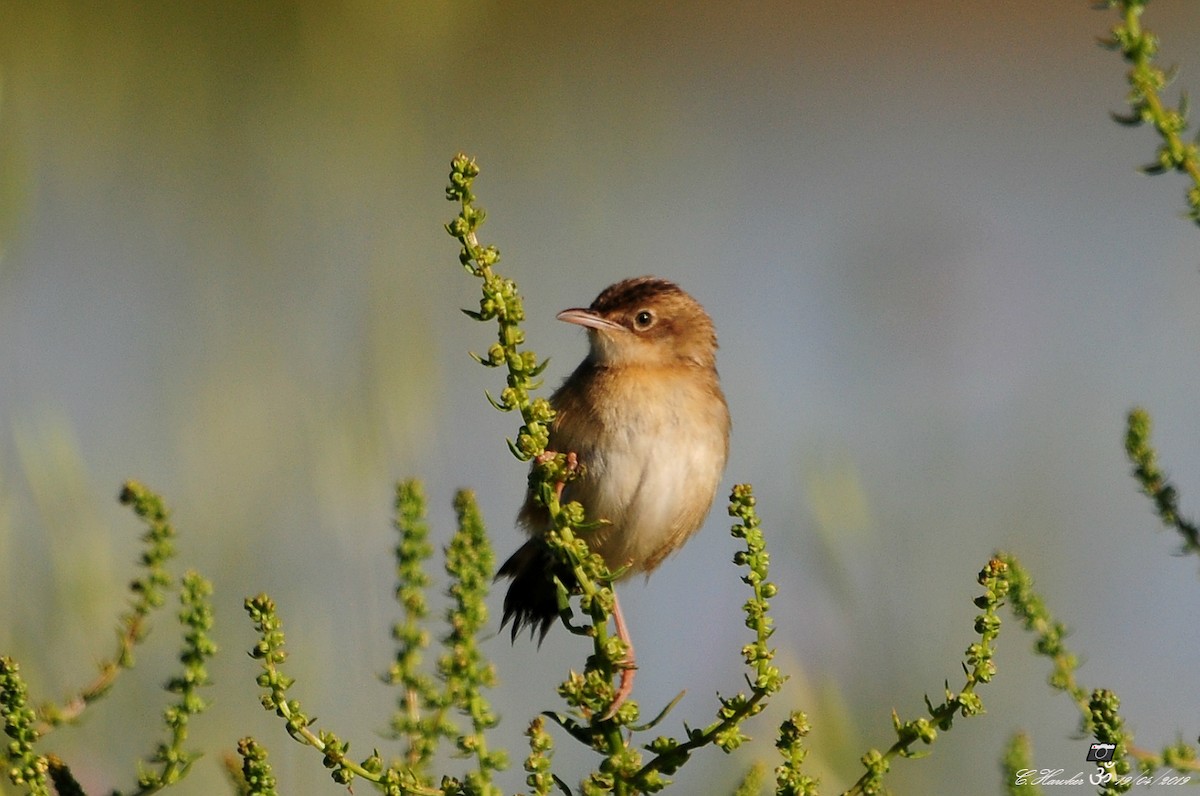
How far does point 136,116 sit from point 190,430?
2.86 meters

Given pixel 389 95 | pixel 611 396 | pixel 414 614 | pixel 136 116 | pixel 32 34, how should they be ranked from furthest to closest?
pixel 136 116 < pixel 32 34 < pixel 389 95 < pixel 611 396 < pixel 414 614

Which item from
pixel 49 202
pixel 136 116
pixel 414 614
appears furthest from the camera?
pixel 136 116

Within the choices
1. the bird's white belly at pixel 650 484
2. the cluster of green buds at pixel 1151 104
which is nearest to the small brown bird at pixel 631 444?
the bird's white belly at pixel 650 484

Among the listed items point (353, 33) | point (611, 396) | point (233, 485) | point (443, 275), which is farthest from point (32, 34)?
point (611, 396)

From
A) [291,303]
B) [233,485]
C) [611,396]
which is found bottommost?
[233,485]

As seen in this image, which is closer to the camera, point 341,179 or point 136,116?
point 341,179

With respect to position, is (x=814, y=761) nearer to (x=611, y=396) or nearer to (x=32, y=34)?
(x=611, y=396)

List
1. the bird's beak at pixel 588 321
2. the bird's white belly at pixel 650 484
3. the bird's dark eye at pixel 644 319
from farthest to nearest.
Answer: the bird's dark eye at pixel 644 319, the bird's beak at pixel 588 321, the bird's white belly at pixel 650 484

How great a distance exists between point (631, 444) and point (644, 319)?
677 millimetres

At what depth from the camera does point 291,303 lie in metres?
→ 5.28

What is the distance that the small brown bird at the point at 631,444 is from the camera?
14.9 feet

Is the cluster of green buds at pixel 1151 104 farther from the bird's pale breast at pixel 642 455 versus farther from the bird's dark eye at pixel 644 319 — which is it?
the bird's dark eye at pixel 644 319

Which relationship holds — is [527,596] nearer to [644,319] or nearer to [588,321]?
[588,321]

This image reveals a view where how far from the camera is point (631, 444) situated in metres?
4.56
